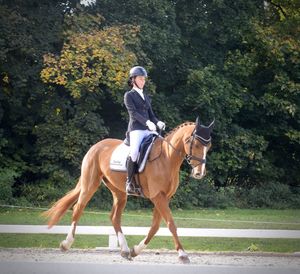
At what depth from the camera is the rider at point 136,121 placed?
1084 cm

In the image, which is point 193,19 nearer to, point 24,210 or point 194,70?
point 194,70

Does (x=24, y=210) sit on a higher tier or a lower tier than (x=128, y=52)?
lower

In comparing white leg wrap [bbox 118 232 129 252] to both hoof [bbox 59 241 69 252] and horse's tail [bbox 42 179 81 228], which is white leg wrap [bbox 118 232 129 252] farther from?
horse's tail [bbox 42 179 81 228]

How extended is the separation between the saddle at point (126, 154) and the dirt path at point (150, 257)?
60.8 inches

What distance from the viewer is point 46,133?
2297cm

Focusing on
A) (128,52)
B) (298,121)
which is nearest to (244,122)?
(298,121)

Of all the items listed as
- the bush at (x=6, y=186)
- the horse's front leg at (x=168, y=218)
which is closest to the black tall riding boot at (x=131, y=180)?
the horse's front leg at (x=168, y=218)

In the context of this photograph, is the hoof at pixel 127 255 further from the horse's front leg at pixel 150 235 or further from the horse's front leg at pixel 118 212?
the horse's front leg at pixel 118 212

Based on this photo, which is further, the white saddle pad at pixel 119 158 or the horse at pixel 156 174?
the white saddle pad at pixel 119 158

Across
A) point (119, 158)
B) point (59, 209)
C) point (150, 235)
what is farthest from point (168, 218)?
point (59, 209)

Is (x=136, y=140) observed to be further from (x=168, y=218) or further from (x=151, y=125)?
(x=168, y=218)

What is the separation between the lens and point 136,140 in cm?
1090

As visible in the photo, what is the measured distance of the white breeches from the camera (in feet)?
35.4

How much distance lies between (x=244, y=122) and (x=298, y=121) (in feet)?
7.56
